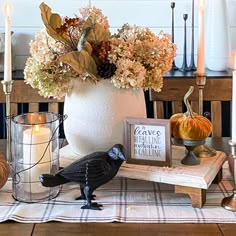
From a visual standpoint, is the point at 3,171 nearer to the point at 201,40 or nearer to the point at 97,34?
the point at 97,34

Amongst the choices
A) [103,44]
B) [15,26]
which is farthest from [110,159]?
[15,26]

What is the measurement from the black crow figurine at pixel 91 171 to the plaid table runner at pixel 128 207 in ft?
0.17

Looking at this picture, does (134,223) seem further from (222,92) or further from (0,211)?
(222,92)

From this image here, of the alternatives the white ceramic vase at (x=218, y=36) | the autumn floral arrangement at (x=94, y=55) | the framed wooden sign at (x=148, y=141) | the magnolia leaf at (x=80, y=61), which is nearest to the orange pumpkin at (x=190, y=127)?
the framed wooden sign at (x=148, y=141)

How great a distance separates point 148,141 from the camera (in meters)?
1.19

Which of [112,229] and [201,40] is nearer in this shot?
[112,229]

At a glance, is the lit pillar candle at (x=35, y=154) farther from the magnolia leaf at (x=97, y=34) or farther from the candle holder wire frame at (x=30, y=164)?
the magnolia leaf at (x=97, y=34)

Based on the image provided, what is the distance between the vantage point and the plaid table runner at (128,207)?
109 centimetres

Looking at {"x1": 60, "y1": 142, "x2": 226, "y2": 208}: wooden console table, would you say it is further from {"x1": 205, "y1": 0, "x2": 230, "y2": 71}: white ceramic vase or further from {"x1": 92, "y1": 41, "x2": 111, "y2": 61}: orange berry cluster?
{"x1": 205, "y1": 0, "x2": 230, "y2": 71}: white ceramic vase

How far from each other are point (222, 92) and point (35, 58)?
0.92 metres

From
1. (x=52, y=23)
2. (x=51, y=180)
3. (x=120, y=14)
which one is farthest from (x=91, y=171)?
(x=120, y=14)

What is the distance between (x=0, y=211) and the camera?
113 centimetres

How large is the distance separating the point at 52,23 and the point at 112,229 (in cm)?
56

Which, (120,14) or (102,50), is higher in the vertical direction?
(120,14)
